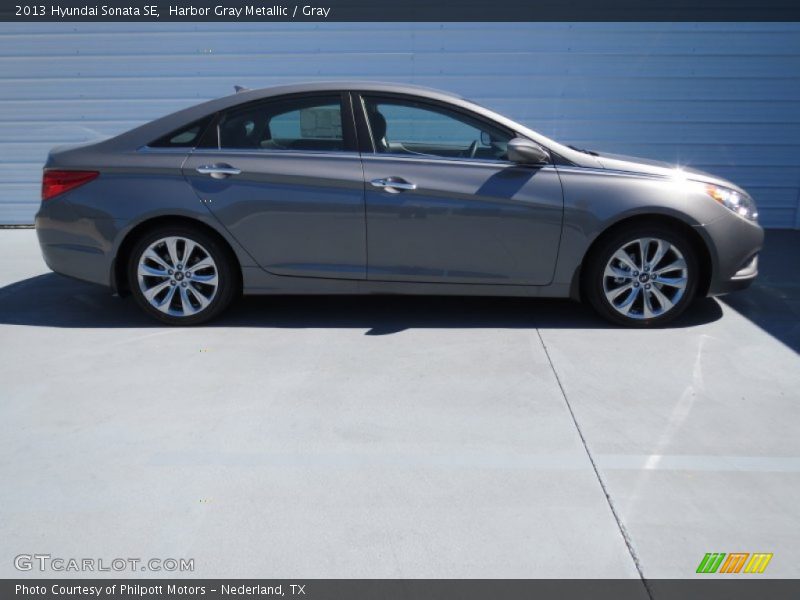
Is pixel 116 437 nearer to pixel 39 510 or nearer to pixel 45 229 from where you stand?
pixel 39 510

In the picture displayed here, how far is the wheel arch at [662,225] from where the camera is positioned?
204 inches

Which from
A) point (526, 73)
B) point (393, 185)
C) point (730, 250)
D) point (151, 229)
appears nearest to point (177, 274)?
point (151, 229)

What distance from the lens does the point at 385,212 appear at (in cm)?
511

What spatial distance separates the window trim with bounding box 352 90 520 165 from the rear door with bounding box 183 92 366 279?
0.07 meters

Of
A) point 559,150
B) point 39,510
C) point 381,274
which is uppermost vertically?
point 559,150

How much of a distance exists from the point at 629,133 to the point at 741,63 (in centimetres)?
133

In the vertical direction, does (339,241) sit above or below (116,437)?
above

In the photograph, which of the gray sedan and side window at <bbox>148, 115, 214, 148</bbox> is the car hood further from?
side window at <bbox>148, 115, 214, 148</bbox>

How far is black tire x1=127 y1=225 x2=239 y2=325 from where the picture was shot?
528 cm

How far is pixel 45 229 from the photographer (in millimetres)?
5379

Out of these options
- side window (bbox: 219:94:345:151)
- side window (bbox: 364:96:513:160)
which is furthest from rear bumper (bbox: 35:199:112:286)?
side window (bbox: 364:96:513:160)

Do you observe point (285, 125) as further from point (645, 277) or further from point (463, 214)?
point (645, 277)
